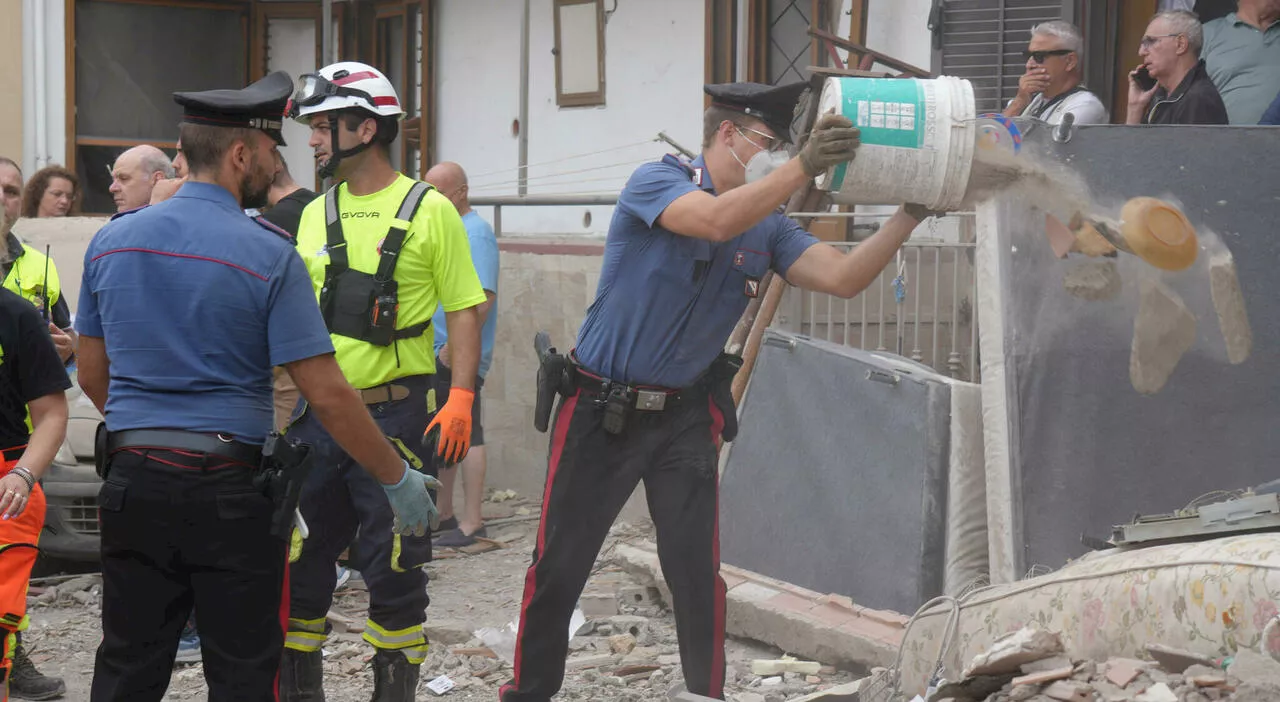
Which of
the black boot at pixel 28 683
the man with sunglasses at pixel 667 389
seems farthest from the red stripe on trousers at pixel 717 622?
the black boot at pixel 28 683

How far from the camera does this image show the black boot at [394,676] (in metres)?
4.87

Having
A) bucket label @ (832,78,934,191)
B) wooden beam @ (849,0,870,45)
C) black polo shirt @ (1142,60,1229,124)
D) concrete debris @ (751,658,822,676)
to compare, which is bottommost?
concrete debris @ (751,658,822,676)

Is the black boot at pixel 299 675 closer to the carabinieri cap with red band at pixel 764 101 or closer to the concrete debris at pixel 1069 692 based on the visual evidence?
the carabinieri cap with red band at pixel 764 101

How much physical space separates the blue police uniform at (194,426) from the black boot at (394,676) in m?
1.30

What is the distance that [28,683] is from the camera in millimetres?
5570

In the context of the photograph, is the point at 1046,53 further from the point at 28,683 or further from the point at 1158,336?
the point at 28,683

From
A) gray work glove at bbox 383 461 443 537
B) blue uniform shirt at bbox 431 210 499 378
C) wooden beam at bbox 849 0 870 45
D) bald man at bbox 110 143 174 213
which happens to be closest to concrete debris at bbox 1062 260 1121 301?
gray work glove at bbox 383 461 443 537

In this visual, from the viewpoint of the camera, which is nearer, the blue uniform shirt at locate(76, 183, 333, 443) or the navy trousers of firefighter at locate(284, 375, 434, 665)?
the blue uniform shirt at locate(76, 183, 333, 443)

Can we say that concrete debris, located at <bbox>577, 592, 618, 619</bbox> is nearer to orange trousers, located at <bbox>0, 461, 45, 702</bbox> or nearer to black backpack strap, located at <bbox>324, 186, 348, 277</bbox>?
black backpack strap, located at <bbox>324, 186, 348, 277</bbox>

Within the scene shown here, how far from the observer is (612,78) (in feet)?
38.1

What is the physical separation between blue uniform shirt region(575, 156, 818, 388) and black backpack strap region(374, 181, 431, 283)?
0.70 meters

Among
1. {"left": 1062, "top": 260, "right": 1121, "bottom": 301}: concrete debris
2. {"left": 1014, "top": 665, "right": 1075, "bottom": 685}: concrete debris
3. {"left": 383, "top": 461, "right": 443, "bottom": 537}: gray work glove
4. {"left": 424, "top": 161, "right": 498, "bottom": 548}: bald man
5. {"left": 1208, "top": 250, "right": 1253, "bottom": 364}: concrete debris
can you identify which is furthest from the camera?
{"left": 424, "top": 161, "right": 498, "bottom": 548}: bald man

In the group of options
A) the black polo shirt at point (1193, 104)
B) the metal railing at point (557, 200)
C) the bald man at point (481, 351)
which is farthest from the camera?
the metal railing at point (557, 200)

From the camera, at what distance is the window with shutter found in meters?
8.20
